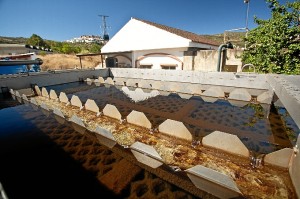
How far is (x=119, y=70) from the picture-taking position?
1438 centimetres

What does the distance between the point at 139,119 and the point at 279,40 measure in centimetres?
805

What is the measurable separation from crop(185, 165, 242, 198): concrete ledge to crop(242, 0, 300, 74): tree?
318 inches

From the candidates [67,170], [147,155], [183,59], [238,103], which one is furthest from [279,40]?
[67,170]

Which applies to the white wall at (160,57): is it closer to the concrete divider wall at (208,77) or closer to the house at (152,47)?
the house at (152,47)

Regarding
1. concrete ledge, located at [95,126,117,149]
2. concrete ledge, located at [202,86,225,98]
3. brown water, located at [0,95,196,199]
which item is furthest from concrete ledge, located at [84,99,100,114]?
concrete ledge, located at [202,86,225,98]

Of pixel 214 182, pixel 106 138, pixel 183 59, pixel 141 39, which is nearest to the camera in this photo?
pixel 214 182

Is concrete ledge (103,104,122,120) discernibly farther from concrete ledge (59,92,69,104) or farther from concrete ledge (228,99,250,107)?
concrete ledge (228,99,250,107)

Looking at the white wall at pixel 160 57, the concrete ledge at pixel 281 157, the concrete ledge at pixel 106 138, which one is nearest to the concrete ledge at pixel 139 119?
the concrete ledge at pixel 106 138

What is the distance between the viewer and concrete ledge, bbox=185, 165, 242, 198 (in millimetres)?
2623

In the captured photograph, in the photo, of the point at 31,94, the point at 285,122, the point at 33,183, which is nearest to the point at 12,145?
the point at 33,183

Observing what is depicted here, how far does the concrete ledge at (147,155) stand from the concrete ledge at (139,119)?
1176mm

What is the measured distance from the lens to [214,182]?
279cm

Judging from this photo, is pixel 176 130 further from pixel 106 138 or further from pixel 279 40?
pixel 279 40

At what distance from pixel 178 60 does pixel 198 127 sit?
31.0 feet
